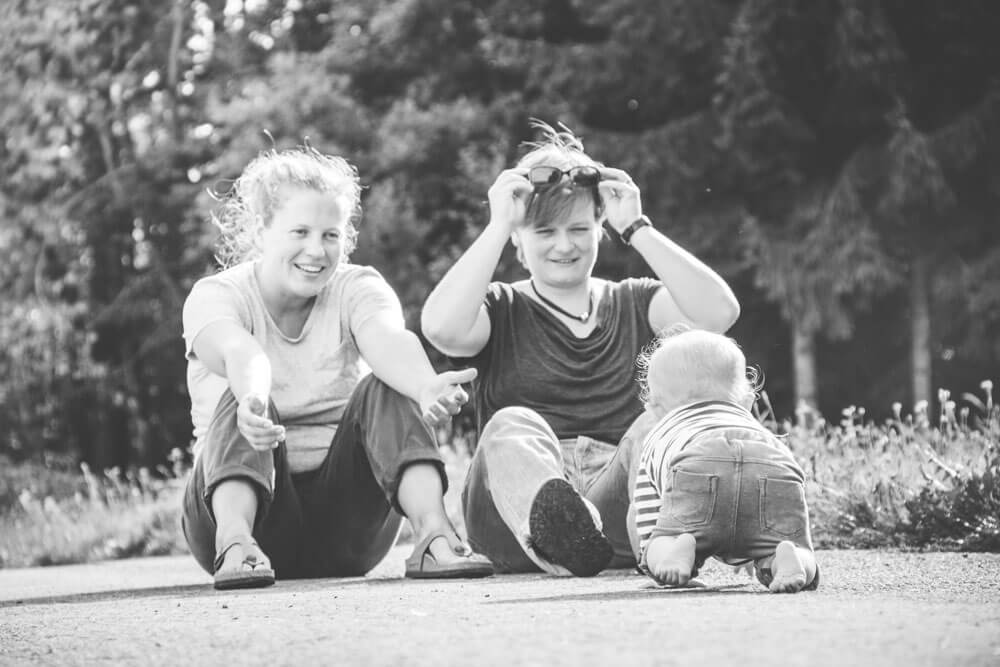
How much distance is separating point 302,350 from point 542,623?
5.64 ft

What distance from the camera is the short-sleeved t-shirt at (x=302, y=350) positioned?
3707mm

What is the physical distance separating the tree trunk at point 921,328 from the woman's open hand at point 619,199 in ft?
29.7

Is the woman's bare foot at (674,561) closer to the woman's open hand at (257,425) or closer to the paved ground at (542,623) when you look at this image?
the paved ground at (542,623)

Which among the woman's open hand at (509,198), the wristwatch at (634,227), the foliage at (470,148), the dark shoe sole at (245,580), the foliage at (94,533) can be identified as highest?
the foliage at (470,148)

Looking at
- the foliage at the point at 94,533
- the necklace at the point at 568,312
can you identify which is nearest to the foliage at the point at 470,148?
the foliage at the point at 94,533

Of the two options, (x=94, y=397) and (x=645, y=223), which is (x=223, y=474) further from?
(x=94, y=397)

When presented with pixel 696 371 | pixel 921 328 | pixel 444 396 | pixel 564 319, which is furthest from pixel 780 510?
pixel 921 328

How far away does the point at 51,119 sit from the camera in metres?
16.5

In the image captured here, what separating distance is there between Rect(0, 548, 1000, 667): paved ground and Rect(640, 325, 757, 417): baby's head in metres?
0.44

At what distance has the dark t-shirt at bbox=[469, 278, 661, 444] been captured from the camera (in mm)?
3730

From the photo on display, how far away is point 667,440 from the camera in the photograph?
294cm

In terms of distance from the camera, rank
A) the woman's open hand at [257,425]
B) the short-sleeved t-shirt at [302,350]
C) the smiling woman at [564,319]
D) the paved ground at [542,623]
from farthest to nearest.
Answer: the short-sleeved t-shirt at [302,350] < the smiling woman at [564,319] < the woman's open hand at [257,425] < the paved ground at [542,623]

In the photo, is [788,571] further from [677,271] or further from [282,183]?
[282,183]

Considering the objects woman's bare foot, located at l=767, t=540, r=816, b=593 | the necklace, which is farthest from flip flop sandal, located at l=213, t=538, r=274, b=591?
woman's bare foot, located at l=767, t=540, r=816, b=593
